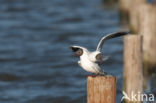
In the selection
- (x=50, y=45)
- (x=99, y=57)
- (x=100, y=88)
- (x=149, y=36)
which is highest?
→ (x=50, y=45)

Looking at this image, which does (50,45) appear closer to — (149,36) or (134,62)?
(149,36)

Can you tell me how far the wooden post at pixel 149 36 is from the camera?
454 inches

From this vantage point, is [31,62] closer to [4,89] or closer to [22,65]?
[22,65]

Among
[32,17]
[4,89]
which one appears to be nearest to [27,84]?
[4,89]

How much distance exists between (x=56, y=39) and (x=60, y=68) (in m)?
4.01

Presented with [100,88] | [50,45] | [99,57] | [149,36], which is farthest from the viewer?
[50,45]

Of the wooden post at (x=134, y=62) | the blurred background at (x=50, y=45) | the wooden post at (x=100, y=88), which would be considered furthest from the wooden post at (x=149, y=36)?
the wooden post at (x=100, y=88)

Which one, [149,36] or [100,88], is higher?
[149,36]

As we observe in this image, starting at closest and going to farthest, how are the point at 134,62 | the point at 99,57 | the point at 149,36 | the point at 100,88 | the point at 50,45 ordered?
the point at 100,88
the point at 99,57
the point at 134,62
the point at 149,36
the point at 50,45

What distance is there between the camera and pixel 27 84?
12641 millimetres

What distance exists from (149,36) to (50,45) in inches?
231

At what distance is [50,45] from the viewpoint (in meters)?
17.0

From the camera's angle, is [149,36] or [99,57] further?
[149,36]

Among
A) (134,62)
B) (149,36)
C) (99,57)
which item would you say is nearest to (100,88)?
(99,57)
